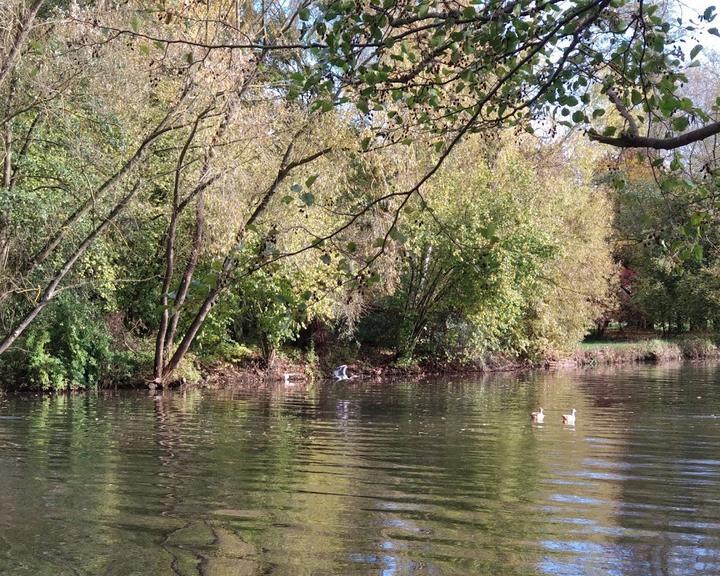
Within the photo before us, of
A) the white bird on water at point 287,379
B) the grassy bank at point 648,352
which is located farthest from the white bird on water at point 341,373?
the grassy bank at point 648,352

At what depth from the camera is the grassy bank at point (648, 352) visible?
116 ft

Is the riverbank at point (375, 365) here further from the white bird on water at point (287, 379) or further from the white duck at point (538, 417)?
the white duck at point (538, 417)

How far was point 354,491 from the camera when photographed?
8.70 meters

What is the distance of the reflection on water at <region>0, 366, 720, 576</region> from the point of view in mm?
6156

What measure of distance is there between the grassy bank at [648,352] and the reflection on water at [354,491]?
18113 mm

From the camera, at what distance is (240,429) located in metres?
14.3

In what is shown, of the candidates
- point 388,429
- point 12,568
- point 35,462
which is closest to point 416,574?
point 12,568

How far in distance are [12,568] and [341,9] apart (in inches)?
163

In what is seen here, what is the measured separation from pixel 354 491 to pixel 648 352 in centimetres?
3159

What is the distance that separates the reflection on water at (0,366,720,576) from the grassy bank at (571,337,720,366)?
1811cm

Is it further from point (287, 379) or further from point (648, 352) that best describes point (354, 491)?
point (648, 352)

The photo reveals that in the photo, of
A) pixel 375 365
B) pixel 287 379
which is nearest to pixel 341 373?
pixel 287 379

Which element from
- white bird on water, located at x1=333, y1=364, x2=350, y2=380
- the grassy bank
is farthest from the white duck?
the grassy bank

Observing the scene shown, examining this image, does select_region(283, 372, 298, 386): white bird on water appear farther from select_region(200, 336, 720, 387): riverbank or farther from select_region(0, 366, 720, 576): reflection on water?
select_region(0, 366, 720, 576): reflection on water
